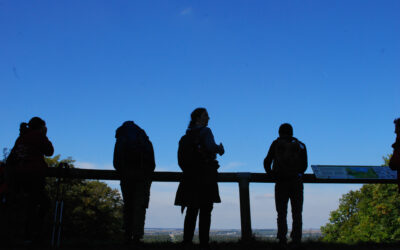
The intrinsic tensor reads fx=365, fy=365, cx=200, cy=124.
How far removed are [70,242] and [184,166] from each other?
2290 millimetres

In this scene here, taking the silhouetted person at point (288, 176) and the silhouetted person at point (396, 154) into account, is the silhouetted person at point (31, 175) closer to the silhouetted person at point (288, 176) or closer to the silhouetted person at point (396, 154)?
the silhouetted person at point (288, 176)

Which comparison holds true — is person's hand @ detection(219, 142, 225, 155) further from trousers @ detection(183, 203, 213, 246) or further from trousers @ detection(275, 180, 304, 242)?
trousers @ detection(275, 180, 304, 242)

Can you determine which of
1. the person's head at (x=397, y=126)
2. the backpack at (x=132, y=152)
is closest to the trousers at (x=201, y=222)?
the backpack at (x=132, y=152)

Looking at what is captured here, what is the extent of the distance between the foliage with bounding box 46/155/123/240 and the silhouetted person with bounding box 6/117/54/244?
26.0 meters

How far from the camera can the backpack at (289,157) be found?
525 cm

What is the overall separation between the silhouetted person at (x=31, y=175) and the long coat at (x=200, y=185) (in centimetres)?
205

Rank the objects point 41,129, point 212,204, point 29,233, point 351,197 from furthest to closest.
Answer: point 351,197
point 41,129
point 29,233
point 212,204

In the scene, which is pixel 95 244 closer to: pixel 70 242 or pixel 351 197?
pixel 70 242

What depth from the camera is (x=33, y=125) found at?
18.0 ft

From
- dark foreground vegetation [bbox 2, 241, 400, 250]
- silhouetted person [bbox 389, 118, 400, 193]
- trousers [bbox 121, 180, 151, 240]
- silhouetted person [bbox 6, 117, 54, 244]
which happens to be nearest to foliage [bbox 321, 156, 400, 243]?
dark foreground vegetation [bbox 2, 241, 400, 250]

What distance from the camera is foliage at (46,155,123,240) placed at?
32500mm

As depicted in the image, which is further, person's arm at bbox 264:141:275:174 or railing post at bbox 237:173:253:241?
railing post at bbox 237:173:253:241

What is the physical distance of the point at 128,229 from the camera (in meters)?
5.55

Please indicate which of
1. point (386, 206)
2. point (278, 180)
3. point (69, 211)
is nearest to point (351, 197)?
point (386, 206)
